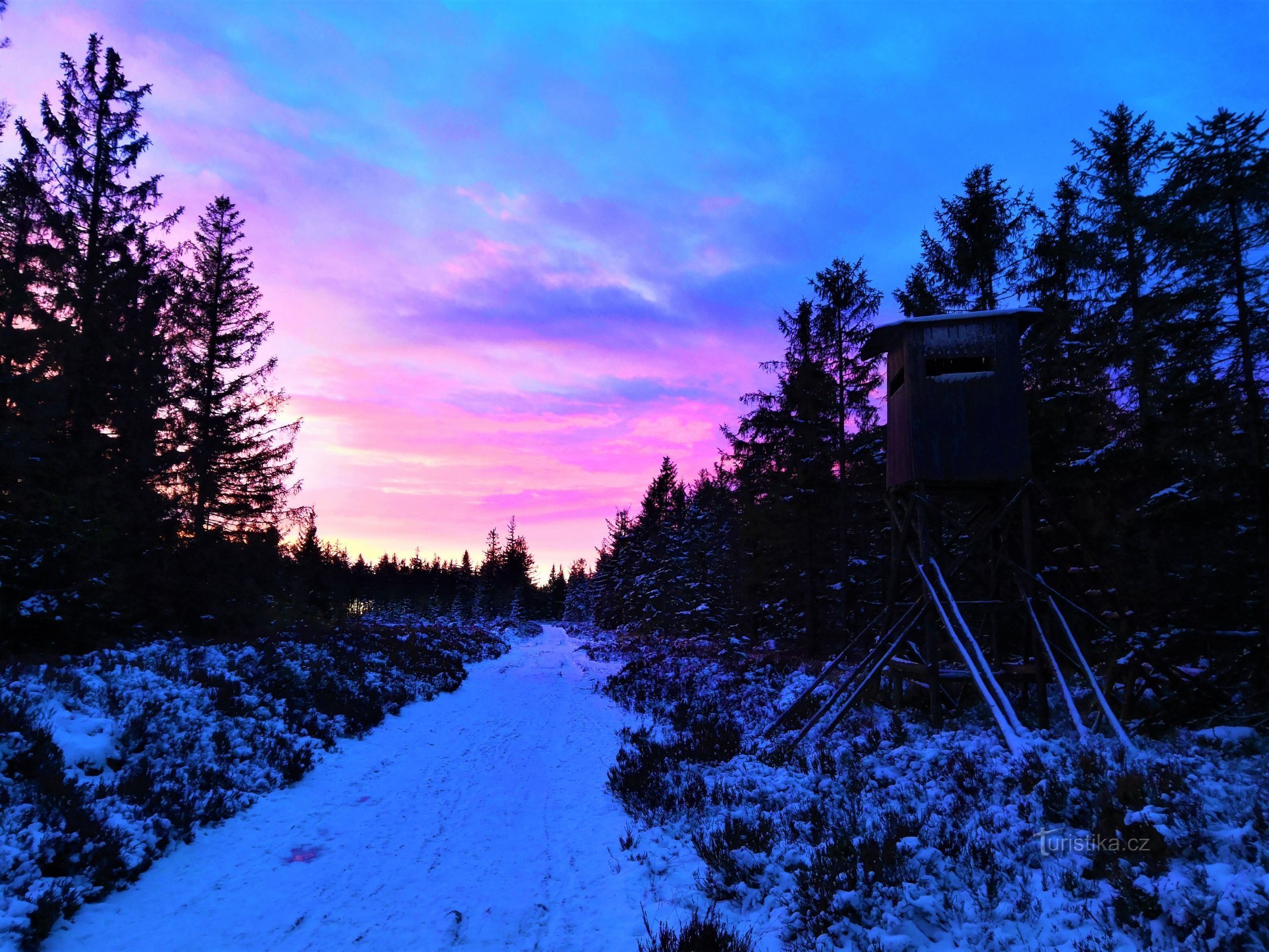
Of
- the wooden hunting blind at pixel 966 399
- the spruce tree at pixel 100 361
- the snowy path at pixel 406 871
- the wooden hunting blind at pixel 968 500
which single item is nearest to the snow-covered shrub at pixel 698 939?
the snowy path at pixel 406 871

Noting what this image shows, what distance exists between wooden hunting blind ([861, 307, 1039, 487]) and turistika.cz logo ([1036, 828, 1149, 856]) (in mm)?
6433

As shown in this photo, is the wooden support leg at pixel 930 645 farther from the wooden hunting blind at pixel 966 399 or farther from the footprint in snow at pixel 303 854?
the footprint in snow at pixel 303 854

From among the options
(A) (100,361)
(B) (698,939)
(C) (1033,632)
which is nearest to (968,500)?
(C) (1033,632)

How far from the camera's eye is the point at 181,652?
38.9 ft

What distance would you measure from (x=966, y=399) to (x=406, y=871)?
432 inches

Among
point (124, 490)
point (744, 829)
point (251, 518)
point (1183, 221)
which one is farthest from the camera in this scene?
point (251, 518)

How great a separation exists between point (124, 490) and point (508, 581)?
282ft

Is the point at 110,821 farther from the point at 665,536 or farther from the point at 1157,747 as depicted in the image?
the point at 665,536

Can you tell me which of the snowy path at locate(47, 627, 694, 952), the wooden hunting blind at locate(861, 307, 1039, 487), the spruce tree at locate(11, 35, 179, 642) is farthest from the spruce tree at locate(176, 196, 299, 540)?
the wooden hunting blind at locate(861, 307, 1039, 487)

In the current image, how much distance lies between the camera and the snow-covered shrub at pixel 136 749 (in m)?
5.01

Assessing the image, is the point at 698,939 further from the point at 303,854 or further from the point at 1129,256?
the point at 1129,256

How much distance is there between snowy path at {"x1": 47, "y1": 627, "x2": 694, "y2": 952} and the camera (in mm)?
4660

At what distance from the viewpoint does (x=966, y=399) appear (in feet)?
34.3

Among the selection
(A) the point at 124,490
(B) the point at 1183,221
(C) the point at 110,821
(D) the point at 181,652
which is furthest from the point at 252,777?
(B) the point at 1183,221
